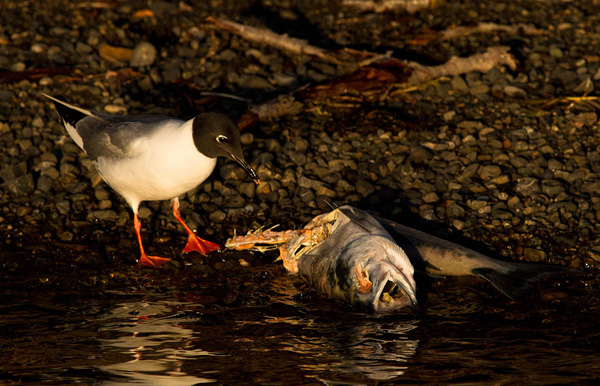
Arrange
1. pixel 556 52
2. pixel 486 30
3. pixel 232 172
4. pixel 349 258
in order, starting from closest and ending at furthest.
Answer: pixel 349 258 → pixel 232 172 → pixel 556 52 → pixel 486 30

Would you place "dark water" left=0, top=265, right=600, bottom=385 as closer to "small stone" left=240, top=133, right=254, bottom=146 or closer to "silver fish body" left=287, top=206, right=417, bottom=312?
"silver fish body" left=287, top=206, right=417, bottom=312

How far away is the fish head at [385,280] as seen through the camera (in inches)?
220

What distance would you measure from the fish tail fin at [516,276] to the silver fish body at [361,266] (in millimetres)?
738

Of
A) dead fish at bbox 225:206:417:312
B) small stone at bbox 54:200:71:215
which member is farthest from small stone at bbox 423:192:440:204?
small stone at bbox 54:200:71:215

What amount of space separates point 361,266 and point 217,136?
2.01 meters

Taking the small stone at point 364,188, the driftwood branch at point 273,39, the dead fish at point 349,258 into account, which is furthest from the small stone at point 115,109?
the dead fish at point 349,258

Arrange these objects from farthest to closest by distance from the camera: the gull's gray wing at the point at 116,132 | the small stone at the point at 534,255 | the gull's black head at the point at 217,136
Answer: the gull's gray wing at the point at 116,132 → the small stone at the point at 534,255 → the gull's black head at the point at 217,136

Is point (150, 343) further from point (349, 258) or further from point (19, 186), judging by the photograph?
point (19, 186)

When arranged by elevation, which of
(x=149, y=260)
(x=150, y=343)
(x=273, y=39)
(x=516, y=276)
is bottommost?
(x=150, y=343)

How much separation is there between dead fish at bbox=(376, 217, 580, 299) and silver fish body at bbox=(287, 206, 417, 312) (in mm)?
424

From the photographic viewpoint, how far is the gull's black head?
6.86 metres

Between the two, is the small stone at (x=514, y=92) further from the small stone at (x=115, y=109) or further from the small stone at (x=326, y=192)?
the small stone at (x=115, y=109)

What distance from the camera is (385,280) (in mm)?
5559

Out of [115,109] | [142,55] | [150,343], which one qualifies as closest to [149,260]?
[150,343]
